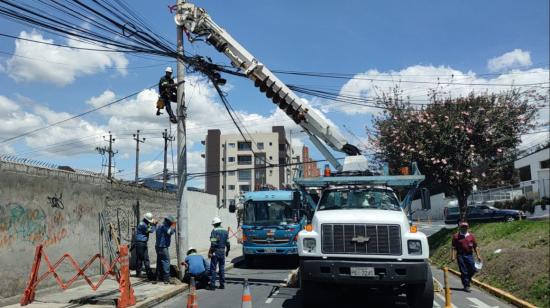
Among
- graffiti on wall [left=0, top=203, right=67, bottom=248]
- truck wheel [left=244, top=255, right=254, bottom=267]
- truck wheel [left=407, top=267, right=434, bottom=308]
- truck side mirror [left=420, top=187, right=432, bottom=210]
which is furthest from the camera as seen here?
truck wheel [left=244, top=255, right=254, bottom=267]

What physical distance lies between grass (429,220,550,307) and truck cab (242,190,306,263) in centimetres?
557

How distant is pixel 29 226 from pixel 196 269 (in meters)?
3.93

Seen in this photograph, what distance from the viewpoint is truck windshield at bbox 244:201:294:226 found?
16.9m

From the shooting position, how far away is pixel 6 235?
9133mm

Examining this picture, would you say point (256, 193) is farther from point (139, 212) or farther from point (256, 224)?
point (139, 212)

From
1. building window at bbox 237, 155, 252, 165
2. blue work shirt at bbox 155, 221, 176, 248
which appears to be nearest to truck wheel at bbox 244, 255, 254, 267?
blue work shirt at bbox 155, 221, 176, 248

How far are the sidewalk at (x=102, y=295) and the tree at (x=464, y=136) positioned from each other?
12.2 meters

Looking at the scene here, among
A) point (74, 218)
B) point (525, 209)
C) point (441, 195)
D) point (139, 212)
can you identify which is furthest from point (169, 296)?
point (441, 195)

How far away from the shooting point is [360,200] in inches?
373

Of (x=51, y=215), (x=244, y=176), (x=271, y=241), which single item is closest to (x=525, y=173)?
(x=271, y=241)

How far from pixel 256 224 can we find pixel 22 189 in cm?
863

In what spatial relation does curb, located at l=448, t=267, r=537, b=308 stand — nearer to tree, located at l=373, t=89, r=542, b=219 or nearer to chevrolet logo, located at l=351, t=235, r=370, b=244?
chevrolet logo, located at l=351, t=235, r=370, b=244

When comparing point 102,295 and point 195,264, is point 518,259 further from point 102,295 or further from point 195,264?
point 102,295

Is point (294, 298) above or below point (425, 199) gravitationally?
below
